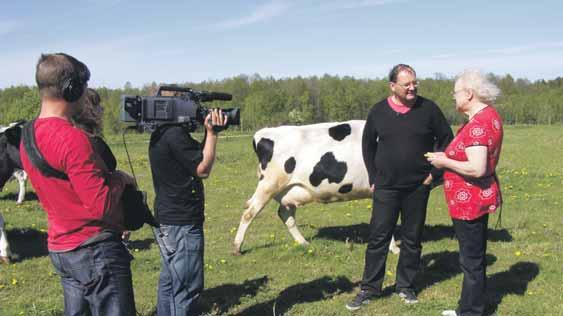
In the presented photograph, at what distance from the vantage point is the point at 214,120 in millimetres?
4367

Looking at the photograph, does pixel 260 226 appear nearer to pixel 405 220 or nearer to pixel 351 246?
pixel 351 246

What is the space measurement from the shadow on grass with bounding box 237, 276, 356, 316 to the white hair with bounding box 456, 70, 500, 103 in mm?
2910

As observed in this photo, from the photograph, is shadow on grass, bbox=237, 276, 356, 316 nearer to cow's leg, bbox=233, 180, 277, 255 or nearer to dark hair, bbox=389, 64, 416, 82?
cow's leg, bbox=233, 180, 277, 255

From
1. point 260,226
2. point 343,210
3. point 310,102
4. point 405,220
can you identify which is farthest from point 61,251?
point 310,102

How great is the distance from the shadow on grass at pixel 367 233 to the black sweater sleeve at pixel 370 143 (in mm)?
2922

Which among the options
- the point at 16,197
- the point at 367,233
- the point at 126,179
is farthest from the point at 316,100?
the point at 126,179

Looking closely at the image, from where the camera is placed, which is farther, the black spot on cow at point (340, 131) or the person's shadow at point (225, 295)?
the black spot on cow at point (340, 131)

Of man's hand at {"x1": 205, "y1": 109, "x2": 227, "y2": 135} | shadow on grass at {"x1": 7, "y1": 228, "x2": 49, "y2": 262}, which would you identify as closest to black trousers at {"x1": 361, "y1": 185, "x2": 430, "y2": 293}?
man's hand at {"x1": 205, "y1": 109, "x2": 227, "y2": 135}

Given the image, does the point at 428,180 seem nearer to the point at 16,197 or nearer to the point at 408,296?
the point at 408,296

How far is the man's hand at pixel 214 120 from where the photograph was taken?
4367mm

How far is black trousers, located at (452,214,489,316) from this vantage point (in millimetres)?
5363

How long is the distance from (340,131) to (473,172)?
3.93m

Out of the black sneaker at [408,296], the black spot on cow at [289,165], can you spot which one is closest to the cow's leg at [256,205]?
the black spot on cow at [289,165]

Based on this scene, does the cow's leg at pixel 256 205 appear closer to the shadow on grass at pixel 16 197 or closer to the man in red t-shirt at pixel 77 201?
the man in red t-shirt at pixel 77 201
